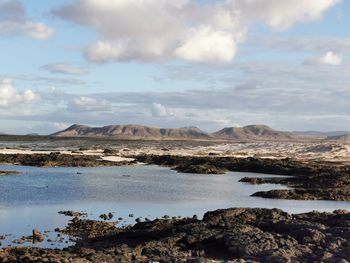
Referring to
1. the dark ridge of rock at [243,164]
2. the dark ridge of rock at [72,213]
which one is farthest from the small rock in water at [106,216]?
the dark ridge of rock at [243,164]

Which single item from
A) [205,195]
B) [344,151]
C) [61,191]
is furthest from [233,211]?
[344,151]

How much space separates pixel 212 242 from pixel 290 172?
35785 millimetres

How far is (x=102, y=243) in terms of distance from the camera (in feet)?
68.2

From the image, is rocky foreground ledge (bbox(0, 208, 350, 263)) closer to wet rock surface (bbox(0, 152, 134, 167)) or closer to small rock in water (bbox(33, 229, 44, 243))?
small rock in water (bbox(33, 229, 44, 243))

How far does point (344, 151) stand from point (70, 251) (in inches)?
2418

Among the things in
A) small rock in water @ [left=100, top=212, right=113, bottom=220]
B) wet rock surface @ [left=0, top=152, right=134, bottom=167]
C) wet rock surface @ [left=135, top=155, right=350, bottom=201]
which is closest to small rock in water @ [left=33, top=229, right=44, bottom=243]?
small rock in water @ [left=100, top=212, right=113, bottom=220]

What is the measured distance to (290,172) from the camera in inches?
2130

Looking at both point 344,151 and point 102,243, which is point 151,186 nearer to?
point 102,243

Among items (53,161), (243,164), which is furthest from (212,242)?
(53,161)

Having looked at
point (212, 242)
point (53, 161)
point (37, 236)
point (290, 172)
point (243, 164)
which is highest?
point (53, 161)

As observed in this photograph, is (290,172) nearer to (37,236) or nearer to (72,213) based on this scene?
(72,213)

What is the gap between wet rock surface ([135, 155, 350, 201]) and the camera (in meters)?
37.0

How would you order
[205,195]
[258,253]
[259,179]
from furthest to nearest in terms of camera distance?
[259,179]
[205,195]
[258,253]

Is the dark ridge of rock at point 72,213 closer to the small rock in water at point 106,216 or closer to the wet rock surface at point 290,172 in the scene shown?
the small rock in water at point 106,216
